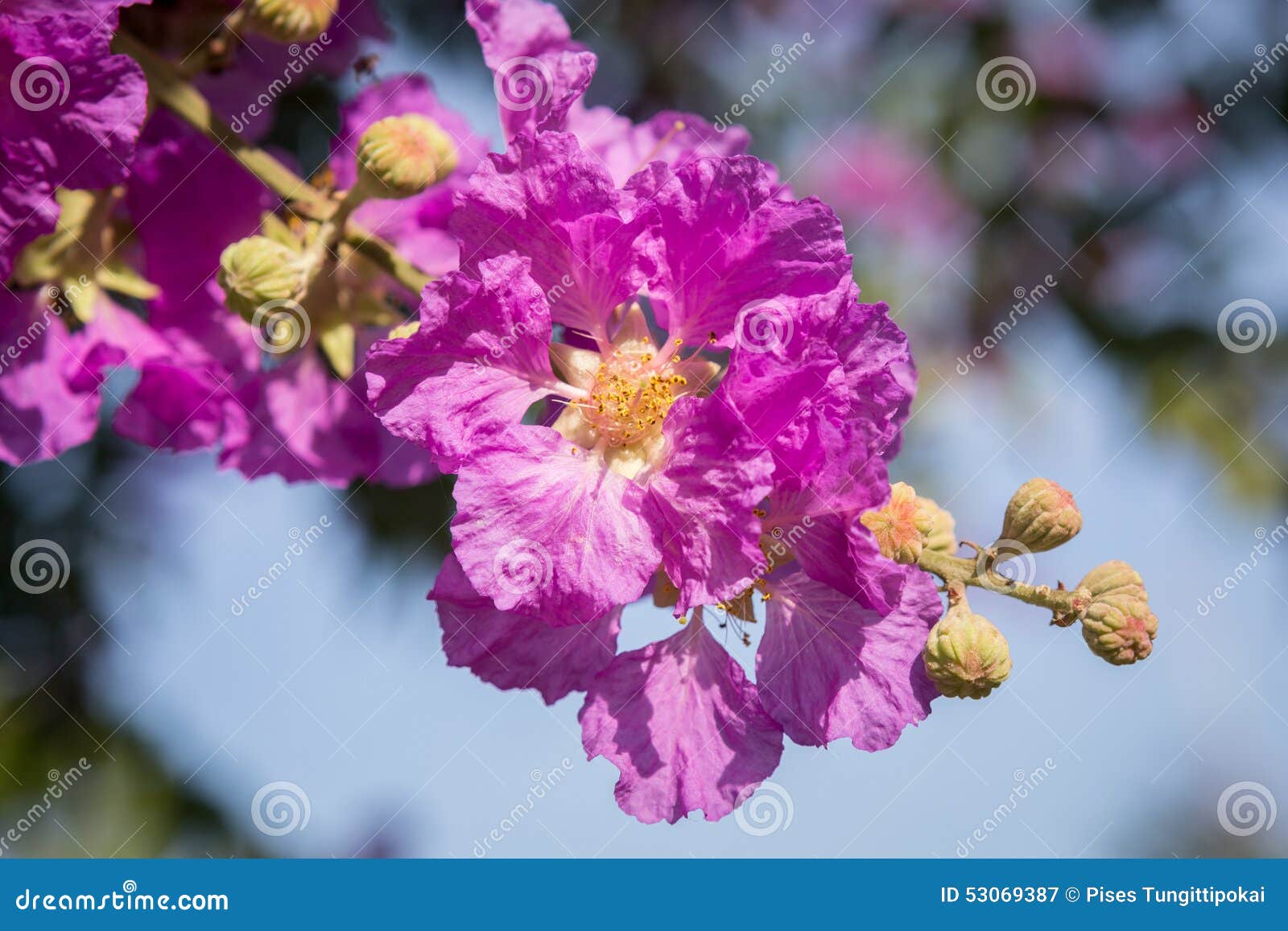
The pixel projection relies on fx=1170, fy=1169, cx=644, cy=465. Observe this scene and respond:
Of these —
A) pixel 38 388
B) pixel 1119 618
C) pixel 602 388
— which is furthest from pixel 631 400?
pixel 38 388

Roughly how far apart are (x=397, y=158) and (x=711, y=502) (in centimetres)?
81

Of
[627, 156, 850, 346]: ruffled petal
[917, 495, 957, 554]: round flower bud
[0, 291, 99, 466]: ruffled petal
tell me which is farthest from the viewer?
[0, 291, 99, 466]: ruffled petal

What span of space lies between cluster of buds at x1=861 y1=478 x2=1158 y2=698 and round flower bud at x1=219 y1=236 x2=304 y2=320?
1.01 m

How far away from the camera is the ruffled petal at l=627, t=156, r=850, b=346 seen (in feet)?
5.64

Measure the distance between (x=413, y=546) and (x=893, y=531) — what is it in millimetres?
1400

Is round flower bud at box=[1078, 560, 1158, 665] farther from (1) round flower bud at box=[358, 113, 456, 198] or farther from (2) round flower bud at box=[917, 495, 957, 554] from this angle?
(1) round flower bud at box=[358, 113, 456, 198]

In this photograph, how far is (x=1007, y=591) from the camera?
175 centimetres

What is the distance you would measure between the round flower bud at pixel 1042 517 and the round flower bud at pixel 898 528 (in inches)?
6.7

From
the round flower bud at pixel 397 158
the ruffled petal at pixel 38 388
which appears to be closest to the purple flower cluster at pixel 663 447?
the round flower bud at pixel 397 158

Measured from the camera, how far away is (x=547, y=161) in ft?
5.54

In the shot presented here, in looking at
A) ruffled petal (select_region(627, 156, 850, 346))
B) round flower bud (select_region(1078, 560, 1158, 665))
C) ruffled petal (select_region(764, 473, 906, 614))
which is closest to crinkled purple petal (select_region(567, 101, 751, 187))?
ruffled petal (select_region(627, 156, 850, 346))

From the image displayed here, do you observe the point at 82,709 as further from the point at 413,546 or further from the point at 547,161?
the point at 547,161

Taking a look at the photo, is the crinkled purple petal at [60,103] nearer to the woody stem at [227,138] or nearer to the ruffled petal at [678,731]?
the woody stem at [227,138]

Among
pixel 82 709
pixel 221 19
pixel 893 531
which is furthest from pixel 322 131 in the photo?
pixel 893 531
